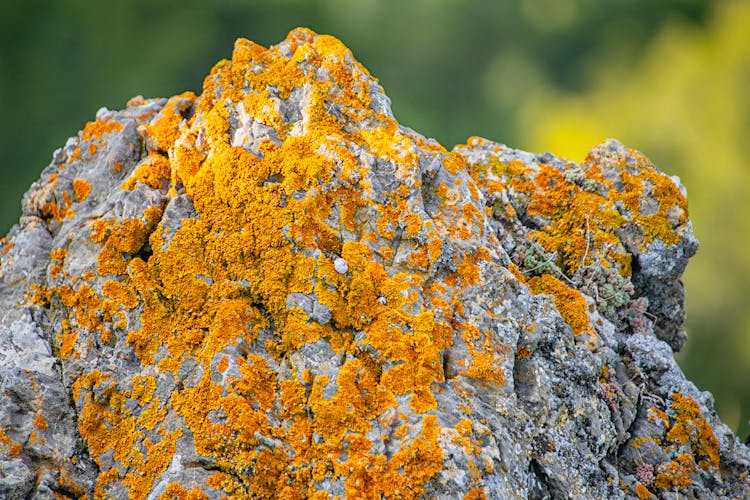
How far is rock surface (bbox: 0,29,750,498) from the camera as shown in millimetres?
5664

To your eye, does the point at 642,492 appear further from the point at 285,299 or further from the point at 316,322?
the point at 285,299

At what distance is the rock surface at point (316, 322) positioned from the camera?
18.6 feet

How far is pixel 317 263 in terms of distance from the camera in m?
6.45

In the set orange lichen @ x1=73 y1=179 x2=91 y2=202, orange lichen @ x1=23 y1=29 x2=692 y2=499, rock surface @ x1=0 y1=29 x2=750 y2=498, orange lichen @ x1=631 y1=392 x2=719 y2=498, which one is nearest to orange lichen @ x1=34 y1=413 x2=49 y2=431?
rock surface @ x1=0 y1=29 x2=750 y2=498

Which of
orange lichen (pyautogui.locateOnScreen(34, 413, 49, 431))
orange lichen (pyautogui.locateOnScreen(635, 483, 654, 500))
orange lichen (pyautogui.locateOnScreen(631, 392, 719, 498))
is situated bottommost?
orange lichen (pyautogui.locateOnScreen(34, 413, 49, 431))

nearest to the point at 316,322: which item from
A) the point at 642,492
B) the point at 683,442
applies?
the point at 642,492

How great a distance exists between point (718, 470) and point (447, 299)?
406 cm

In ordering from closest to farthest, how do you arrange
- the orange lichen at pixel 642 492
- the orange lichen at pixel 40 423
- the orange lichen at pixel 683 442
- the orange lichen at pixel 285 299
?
the orange lichen at pixel 285 299, the orange lichen at pixel 40 423, the orange lichen at pixel 642 492, the orange lichen at pixel 683 442

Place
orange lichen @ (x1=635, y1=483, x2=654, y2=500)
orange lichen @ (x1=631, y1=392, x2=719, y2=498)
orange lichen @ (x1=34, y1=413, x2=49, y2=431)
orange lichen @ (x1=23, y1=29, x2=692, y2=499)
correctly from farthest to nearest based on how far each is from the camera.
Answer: orange lichen @ (x1=631, y1=392, x2=719, y2=498), orange lichen @ (x1=635, y1=483, x2=654, y2=500), orange lichen @ (x1=34, y1=413, x2=49, y2=431), orange lichen @ (x1=23, y1=29, x2=692, y2=499)

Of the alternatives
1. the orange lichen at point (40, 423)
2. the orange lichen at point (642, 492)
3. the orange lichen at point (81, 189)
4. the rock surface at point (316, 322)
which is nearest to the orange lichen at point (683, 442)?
the rock surface at point (316, 322)

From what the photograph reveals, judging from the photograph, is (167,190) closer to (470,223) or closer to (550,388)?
(470,223)

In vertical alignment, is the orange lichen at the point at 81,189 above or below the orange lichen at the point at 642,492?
A: above

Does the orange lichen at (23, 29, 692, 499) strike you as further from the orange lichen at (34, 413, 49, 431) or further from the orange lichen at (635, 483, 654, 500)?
the orange lichen at (635, 483, 654, 500)

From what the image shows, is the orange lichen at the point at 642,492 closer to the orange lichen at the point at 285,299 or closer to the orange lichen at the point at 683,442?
the orange lichen at the point at 683,442
